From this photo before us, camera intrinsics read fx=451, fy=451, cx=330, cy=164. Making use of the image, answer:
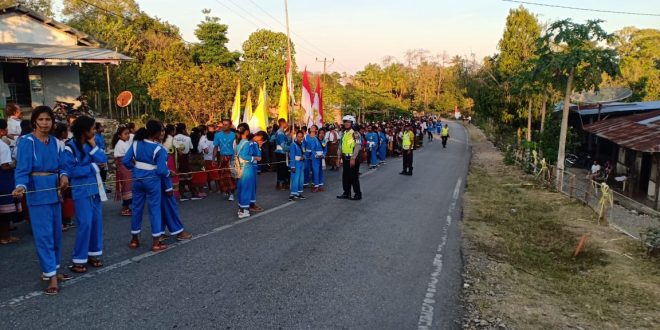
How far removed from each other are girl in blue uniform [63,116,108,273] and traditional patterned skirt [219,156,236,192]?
483 centimetres

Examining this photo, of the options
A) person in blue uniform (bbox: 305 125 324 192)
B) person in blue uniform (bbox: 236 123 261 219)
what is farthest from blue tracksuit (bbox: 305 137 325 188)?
person in blue uniform (bbox: 236 123 261 219)

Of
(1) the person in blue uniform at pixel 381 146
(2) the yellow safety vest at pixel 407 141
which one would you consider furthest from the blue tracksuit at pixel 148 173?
(1) the person in blue uniform at pixel 381 146

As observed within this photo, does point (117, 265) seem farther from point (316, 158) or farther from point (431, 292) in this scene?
point (316, 158)

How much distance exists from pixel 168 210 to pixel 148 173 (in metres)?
0.71

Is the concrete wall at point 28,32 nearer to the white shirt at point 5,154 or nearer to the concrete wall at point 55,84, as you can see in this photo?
the concrete wall at point 55,84

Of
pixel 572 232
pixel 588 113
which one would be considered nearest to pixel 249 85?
pixel 588 113

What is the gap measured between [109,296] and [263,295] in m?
1.65

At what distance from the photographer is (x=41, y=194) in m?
4.91

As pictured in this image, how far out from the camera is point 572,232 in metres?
9.25

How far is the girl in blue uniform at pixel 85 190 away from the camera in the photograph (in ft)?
18.0

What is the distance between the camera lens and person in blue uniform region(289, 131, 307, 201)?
10969 mm

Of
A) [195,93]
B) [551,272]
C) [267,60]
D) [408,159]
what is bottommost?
[551,272]

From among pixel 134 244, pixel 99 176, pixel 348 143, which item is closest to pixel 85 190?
pixel 99 176

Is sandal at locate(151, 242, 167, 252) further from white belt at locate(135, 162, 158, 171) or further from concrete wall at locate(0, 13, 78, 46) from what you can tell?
concrete wall at locate(0, 13, 78, 46)
